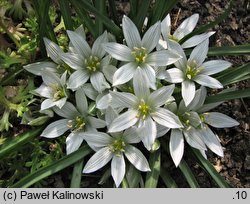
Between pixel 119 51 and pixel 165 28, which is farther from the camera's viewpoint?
pixel 165 28

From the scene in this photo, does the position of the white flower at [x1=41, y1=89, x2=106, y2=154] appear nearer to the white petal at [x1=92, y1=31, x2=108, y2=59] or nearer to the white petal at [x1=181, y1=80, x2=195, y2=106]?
the white petal at [x1=92, y1=31, x2=108, y2=59]

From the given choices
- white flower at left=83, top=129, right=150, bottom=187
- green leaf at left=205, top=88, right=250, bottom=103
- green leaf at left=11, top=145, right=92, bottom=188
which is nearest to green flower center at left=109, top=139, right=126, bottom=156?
white flower at left=83, top=129, right=150, bottom=187

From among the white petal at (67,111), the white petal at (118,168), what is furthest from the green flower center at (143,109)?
the white petal at (67,111)

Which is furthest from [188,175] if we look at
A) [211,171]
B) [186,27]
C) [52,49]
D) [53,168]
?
[52,49]

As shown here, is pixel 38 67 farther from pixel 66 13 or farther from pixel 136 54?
pixel 136 54

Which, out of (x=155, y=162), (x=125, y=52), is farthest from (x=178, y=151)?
(x=125, y=52)

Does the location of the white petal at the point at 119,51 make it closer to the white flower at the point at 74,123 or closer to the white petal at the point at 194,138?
the white flower at the point at 74,123
